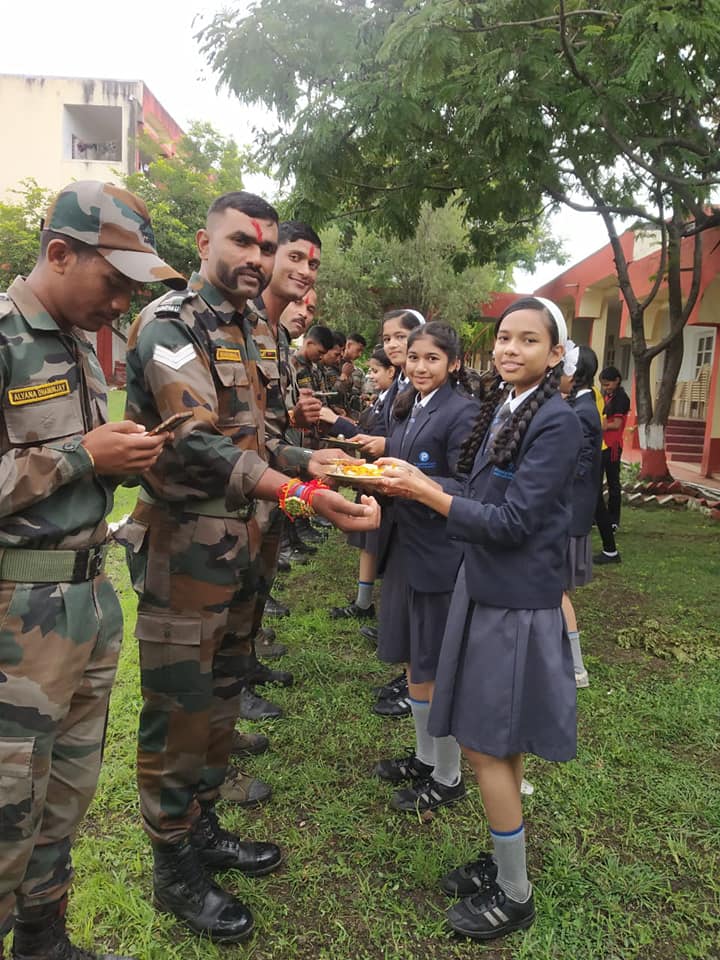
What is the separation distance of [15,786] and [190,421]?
1.00m

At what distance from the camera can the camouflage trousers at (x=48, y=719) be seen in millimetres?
1583

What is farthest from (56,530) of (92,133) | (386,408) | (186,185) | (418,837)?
(92,133)

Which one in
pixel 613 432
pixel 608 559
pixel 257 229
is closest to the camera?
pixel 257 229

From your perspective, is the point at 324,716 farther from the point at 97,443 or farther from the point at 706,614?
the point at 706,614

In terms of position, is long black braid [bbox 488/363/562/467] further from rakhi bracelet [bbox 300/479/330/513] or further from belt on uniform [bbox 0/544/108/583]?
belt on uniform [bbox 0/544/108/583]

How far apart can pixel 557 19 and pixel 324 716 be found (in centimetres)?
441

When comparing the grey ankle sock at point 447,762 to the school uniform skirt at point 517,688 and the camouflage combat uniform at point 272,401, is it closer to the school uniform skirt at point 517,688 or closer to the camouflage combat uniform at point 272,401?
the school uniform skirt at point 517,688

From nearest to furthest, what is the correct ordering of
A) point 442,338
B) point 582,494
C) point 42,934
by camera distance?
1. point 42,934
2. point 442,338
3. point 582,494

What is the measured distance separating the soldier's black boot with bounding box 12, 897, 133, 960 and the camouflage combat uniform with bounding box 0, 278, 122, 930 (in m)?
0.05

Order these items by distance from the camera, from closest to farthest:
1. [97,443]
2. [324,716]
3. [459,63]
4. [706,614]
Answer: [97,443] → [324,716] → [459,63] → [706,614]

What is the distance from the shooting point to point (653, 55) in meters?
3.66

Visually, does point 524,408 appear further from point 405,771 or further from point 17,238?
point 17,238

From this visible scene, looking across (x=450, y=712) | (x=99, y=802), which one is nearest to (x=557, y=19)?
(x=450, y=712)

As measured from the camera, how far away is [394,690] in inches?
149
